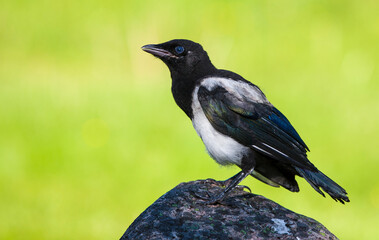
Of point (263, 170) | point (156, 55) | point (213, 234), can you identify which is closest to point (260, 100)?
point (263, 170)

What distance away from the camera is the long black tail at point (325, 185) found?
16.9ft

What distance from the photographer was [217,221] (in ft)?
16.1

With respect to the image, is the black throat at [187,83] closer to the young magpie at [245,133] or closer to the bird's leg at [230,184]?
the young magpie at [245,133]

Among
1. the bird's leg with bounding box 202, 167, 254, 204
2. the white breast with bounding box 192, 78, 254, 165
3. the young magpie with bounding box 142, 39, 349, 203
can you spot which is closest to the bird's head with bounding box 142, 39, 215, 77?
the young magpie with bounding box 142, 39, 349, 203

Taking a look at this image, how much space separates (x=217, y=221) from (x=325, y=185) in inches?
36.7

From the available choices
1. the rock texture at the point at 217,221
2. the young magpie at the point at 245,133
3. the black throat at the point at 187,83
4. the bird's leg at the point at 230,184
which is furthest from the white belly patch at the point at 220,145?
the rock texture at the point at 217,221

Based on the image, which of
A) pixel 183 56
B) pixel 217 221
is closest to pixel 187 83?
pixel 183 56

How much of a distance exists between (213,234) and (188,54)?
2.10m

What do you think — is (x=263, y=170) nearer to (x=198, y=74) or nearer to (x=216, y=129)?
(x=216, y=129)

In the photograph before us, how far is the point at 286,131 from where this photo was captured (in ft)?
18.3

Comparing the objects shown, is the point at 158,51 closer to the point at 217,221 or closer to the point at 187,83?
the point at 187,83

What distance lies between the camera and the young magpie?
5.42 m

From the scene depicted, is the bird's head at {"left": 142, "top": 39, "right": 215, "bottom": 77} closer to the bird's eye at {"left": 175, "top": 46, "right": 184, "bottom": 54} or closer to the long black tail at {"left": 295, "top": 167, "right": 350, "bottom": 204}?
the bird's eye at {"left": 175, "top": 46, "right": 184, "bottom": 54}

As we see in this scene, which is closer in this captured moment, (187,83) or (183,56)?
(187,83)
